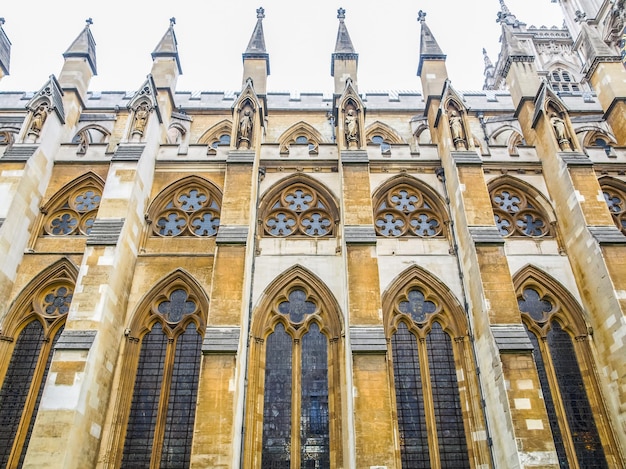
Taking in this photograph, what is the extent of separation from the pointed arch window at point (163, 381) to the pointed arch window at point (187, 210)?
6.07 ft

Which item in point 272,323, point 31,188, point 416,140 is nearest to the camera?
point 272,323

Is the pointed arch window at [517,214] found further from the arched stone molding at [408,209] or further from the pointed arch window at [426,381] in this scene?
the pointed arch window at [426,381]

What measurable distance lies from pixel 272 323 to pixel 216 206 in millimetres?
4244

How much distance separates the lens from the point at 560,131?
15.2 m

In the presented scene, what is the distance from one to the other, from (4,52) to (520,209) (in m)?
20.8

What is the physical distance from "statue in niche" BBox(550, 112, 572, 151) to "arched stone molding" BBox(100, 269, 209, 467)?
37.7 feet

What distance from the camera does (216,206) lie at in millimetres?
15078

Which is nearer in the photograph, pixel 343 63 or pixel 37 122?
pixel 37 122

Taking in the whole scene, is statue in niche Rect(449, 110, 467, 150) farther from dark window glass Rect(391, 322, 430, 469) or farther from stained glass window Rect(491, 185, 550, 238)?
dark window glass Rect(391, 322, 430, 469)

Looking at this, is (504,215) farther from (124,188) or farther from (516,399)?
(124,188)

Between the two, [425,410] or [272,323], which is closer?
[425,410]

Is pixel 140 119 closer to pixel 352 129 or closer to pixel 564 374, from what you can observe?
pixel 352 129

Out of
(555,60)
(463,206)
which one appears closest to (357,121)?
(463,206)

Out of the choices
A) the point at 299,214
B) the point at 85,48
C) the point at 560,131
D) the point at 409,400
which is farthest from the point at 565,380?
the point at 85,48
